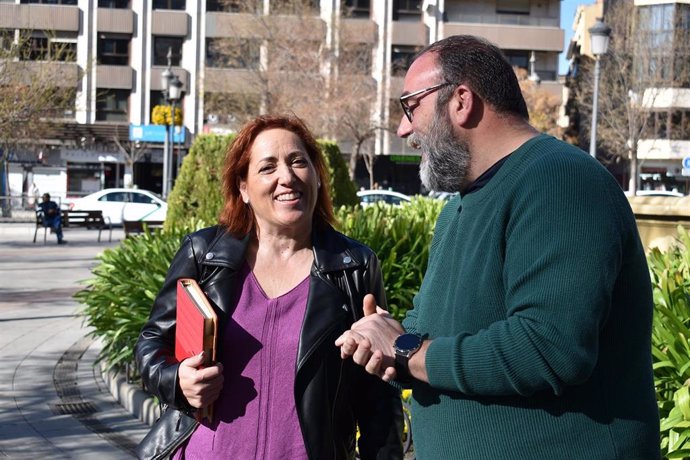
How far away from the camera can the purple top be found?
2916 millimetres

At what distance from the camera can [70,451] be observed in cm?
625

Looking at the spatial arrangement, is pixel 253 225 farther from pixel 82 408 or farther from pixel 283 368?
pixel 82 408

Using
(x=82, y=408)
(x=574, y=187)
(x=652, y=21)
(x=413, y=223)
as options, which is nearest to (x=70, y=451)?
(x=82, y=408)

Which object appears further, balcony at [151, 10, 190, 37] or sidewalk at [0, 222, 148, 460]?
balcony at [151, 10, 190, 37]

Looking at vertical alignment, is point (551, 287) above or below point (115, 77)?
below

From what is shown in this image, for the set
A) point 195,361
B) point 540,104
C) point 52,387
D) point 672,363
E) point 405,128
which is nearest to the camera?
point 405,128

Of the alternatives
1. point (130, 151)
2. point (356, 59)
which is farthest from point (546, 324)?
point (130, 151)

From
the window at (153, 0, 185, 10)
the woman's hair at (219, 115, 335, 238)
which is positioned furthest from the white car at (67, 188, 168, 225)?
the woman's hair at (219, 115, 335, 238)

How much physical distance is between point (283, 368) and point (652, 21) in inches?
1764

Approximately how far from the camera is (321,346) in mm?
2969

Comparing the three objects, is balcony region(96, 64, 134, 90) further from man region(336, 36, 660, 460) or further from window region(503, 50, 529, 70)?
man region(336, 36, 660, 460)

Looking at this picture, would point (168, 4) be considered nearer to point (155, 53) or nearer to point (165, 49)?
point (165, 49)

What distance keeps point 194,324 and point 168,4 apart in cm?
5053

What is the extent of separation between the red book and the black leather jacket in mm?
85
